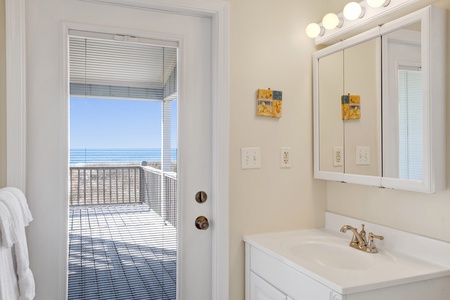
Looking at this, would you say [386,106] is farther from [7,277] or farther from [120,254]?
[7,277]

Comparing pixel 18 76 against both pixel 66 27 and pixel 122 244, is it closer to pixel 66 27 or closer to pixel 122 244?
pixel 66 27

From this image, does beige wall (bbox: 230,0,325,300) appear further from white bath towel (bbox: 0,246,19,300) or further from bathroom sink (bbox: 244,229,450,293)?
white bath towel (bbox: 0,246,19,300)

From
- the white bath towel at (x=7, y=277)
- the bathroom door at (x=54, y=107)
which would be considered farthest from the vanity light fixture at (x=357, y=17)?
the white bath towel at (x=7, y=277)

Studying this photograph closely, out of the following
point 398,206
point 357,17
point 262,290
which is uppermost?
point 357,17

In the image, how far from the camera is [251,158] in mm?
1994

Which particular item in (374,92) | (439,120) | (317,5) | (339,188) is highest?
(317,5)

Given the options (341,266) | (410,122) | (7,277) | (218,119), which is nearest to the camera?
(7,277)

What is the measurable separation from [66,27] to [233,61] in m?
0.85

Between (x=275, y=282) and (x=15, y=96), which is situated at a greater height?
(x=15, y=96)

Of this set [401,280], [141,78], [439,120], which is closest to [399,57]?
[439,120]

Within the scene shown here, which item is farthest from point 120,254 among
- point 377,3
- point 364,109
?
point 377,3

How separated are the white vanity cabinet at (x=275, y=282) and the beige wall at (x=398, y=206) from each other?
0.59 m

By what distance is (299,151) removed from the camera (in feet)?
6.95

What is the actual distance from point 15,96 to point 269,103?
4.15 feet
